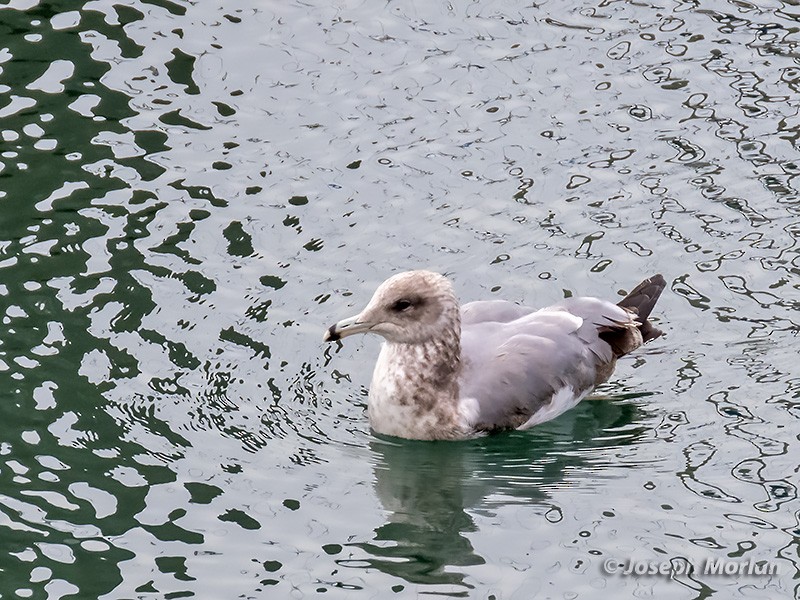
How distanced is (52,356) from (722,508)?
4217 mm

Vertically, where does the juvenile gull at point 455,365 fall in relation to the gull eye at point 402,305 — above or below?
below

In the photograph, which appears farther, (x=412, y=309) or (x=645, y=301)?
(x=645, y=301)

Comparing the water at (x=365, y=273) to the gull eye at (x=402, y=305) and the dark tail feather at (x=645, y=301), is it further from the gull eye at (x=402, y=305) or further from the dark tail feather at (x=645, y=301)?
the gull eye at (x=402, y=305)

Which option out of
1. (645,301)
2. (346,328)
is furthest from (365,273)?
(645,301)

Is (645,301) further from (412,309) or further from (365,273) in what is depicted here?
(365,273)

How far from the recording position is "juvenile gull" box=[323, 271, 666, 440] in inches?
404

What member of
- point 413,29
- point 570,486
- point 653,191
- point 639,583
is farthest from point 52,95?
point 639,583

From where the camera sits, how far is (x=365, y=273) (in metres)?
11.6

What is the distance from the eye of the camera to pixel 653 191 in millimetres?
→ 12516

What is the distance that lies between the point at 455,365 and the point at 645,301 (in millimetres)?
1431

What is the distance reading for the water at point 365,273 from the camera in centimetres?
918

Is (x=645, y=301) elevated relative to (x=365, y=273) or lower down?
elevated

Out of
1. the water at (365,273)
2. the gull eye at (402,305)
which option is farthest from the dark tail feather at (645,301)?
the gull eye at (402,305)

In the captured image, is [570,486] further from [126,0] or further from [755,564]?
[126,0]
